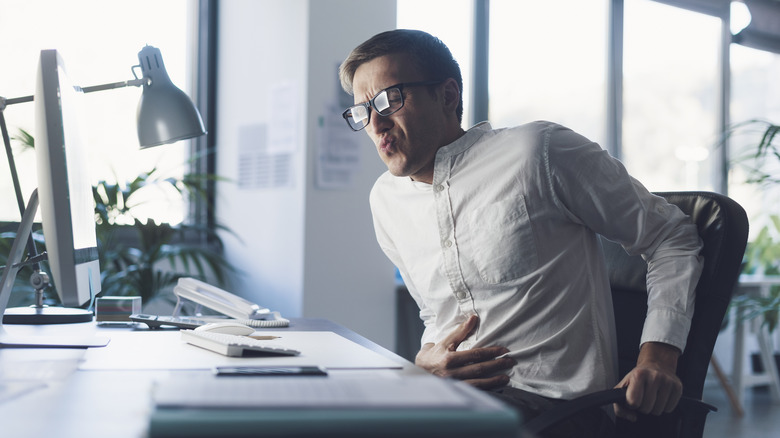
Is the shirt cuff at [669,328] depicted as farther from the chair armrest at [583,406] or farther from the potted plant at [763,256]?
the potted plant at [763,256]

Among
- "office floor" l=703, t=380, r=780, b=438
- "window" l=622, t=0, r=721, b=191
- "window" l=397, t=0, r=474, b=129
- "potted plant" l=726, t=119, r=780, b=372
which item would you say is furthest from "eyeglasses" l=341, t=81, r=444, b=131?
"window" l=622, t=0, r=721, b=191

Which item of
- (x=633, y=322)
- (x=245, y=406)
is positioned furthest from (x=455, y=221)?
(x=245, y=406)

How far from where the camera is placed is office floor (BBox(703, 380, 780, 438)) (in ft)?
11.6

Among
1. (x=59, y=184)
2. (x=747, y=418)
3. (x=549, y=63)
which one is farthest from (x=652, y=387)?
(x=549, y=63)

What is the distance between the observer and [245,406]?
21.7 inches

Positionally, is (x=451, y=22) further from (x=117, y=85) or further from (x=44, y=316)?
(x=44, y=316)

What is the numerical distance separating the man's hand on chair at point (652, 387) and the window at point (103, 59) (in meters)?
2.28

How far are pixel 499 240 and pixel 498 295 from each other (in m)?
0.11

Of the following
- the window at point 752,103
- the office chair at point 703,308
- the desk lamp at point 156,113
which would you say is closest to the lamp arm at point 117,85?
the desk lamp at point 156,113

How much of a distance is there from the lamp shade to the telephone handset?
1.14 ft

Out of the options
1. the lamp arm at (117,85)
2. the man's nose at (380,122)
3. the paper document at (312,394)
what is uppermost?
the lamp arm at (117,85)

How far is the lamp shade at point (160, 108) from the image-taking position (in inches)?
68.7

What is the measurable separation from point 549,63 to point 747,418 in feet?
7.27

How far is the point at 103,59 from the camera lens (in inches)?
136
